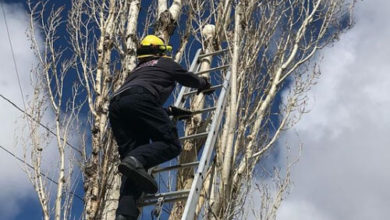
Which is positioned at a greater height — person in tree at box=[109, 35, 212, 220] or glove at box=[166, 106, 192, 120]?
glove at box=[166, 106, 192, 120]

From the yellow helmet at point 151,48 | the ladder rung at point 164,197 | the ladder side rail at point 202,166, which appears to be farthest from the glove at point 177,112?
the ladder rung at point 164,197

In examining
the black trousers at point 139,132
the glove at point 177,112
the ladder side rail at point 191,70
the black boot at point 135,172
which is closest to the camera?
the black boot at point 135,172

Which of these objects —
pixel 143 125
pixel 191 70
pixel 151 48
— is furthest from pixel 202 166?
pixel 191 70

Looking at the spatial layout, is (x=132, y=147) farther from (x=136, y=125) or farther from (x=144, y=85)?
(x=144, y=85)

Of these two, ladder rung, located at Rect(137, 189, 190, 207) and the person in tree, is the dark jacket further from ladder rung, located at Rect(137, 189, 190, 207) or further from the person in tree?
ladder rung, located at Rect(137, 189, 190, 207)

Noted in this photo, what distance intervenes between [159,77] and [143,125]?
1.10ft

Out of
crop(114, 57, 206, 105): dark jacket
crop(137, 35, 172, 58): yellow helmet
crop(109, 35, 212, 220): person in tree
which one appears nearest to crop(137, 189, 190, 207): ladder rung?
crop(109, 35, 212, 220): person in tree

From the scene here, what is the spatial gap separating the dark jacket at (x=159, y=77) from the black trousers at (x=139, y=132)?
0.25 ft

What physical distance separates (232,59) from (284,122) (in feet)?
6.87

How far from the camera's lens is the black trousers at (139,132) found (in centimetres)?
310

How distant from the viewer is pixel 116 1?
22.1ft

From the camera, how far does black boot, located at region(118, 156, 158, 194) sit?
2.97m

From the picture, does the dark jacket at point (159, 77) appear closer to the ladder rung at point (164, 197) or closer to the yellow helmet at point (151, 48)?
the yellow helmet at point (151, 48)

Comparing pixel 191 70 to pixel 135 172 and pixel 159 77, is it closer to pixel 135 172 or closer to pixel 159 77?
pixel 159 77
